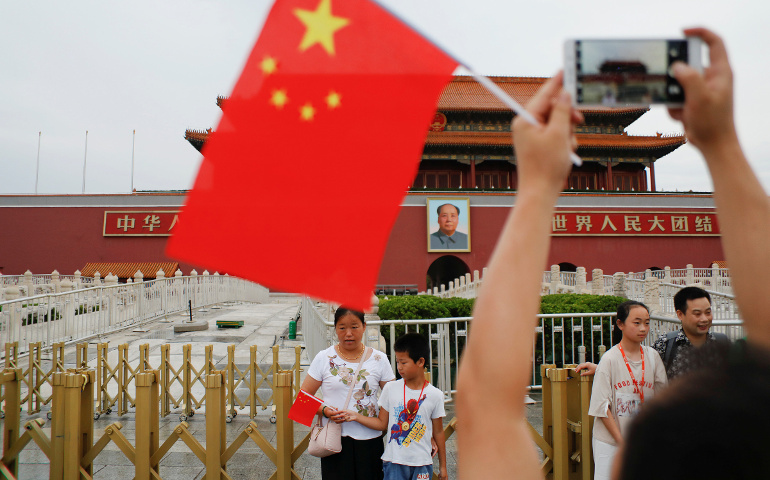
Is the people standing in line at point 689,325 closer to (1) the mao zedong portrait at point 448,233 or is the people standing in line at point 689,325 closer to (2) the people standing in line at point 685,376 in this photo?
(2) the people standing in line at point 685,376

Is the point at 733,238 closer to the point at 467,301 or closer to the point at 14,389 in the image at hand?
the point at 14,389

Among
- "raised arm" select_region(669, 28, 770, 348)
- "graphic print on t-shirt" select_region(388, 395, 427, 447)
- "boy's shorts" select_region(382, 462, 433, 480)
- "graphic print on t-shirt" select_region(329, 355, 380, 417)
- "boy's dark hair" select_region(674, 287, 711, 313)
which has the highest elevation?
"raised arm" select_region(669, 28, 770, 348)

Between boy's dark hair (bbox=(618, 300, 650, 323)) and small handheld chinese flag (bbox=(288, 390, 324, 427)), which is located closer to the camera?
small handheld chinese flag (bbox=(288, 390, 324, 427))

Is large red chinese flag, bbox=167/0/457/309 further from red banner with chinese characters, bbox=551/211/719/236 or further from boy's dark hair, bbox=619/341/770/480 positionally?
red banner with chinese characters, bbox=551/211/719/236

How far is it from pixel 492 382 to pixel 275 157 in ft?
3.81

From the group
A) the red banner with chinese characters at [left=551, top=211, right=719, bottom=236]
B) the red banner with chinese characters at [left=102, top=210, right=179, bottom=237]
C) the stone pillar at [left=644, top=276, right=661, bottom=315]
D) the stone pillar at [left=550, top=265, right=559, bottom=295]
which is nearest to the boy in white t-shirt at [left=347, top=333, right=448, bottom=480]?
the stone pillar at [left=644, top=276, right=661, bottom=315]

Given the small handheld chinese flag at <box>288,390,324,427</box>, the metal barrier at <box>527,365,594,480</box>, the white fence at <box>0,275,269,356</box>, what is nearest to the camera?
the small handheld chinese flag at <box>288,390,324,427</box>

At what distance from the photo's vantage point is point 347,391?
126 inches

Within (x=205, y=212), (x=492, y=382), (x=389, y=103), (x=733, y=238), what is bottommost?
(x=492, y=382)

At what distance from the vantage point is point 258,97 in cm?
168

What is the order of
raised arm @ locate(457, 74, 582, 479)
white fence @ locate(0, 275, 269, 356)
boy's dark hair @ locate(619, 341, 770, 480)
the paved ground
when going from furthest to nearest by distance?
1. white fence @ locate(0, 275, 269, 356)
2. the paved ground
3. raised arm @ locate(457, 74, 582, 479)
4. boy's dark hair @ locate(619, 341, 770, 480)

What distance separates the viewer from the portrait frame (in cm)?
2348

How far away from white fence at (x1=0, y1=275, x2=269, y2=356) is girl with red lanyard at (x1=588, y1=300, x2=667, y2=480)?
930cm

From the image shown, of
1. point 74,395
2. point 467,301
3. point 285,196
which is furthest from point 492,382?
point 467,301
